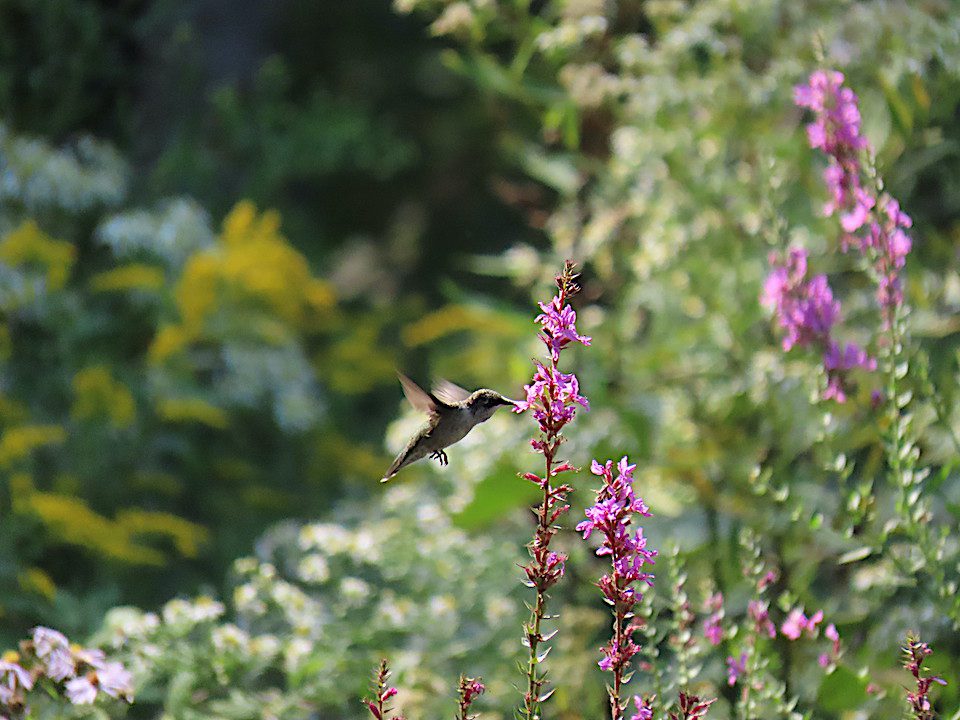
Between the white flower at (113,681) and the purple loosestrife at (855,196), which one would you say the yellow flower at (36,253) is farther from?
the purple loosestrife at (855,196)

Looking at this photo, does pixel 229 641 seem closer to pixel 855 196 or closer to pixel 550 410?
pixel 550 410

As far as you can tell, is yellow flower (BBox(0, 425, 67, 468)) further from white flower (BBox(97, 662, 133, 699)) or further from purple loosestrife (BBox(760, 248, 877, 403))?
purple loosestrife (BBox(760, 248, 877, 403))

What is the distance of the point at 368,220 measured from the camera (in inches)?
251

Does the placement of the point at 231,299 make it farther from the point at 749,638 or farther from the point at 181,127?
the point at 749,638

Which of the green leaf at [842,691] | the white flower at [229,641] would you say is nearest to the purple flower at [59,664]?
the white flower at [229,641]

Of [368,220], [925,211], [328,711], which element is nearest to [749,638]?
[328,711]

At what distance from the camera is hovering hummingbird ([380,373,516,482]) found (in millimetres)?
1395

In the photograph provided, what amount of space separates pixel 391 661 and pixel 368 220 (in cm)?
434

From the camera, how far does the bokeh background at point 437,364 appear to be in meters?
2.25

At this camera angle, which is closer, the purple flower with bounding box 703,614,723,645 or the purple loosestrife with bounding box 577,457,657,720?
the purple loosestrife with bounding box 577,457,657,720

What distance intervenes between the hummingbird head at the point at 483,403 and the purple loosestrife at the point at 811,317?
0.61 metres

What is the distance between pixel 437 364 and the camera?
4.20 metres

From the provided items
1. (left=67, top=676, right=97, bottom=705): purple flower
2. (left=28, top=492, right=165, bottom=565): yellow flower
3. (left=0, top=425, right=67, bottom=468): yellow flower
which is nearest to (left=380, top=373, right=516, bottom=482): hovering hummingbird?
(left=67, top=676, right=97, bottom=705): purple flower

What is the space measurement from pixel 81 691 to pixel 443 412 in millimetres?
719
